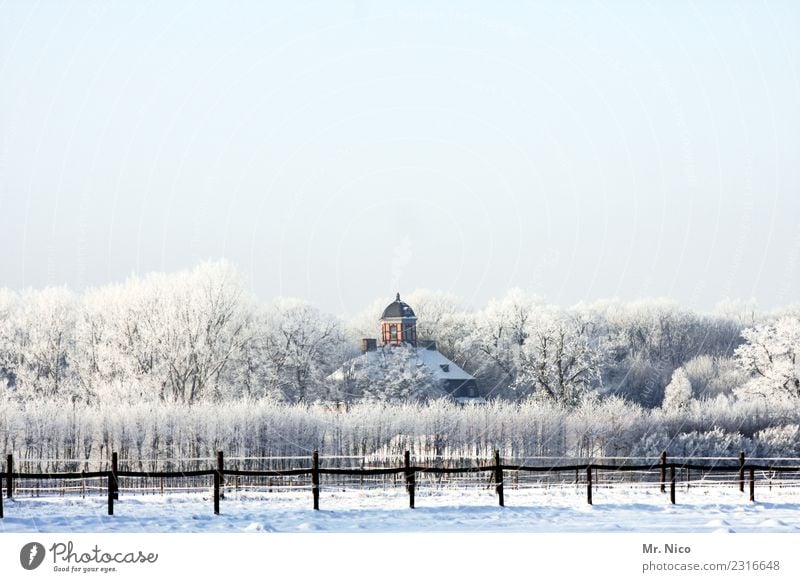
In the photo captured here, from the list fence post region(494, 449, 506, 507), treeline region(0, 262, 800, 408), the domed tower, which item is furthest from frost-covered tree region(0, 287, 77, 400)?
fence post region(494, 449, 506, 507)

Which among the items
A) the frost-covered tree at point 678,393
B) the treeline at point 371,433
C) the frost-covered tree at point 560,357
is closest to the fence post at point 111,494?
the treeline at point 371,433

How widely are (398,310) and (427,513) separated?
46111 millimetres

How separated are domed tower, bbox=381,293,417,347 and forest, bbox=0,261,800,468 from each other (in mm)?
2203

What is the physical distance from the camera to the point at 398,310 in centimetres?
6419

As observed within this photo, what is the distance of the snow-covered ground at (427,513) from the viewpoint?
15930 mm

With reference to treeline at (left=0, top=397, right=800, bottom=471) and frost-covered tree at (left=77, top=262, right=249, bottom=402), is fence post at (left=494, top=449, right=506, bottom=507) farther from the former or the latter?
frost-covered tree at (left=77, top=262, right=249, bottom=402)

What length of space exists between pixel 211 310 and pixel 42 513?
29387mm

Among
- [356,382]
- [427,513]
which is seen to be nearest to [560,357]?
[356,382]

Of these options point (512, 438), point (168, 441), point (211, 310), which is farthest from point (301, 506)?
point (211, 310)

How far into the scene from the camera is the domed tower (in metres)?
63.3

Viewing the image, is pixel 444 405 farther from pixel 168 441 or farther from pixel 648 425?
pixel 168 441

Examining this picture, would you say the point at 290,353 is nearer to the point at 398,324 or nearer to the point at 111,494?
the point at 398,324

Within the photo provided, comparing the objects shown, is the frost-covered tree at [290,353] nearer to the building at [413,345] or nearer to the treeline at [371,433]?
the building at [413,345]

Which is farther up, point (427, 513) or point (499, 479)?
point (499, 479)
